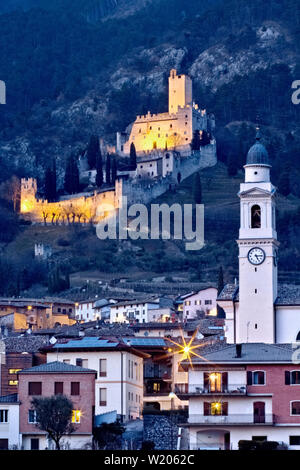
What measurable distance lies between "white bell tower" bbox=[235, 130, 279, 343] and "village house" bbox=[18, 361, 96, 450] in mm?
17651

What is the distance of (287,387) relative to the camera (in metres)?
76.4

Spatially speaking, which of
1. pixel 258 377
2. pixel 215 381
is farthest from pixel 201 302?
pixel 258 377

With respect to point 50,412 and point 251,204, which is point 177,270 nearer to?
point 251,204

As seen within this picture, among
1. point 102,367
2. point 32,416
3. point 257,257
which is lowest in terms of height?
point 32,416

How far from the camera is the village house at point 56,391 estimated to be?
75.9m

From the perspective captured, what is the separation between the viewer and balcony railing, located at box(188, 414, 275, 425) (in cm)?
7488

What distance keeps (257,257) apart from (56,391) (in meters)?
22.2

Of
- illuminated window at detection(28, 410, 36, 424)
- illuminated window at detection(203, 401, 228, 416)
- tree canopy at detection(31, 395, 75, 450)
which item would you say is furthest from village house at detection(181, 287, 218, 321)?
tree canopy at detection(31, 395, 75, 450)

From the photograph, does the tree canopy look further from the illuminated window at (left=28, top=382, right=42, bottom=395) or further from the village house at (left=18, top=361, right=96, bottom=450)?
the illuminated window at (left=28, top=382, right=42, bottom=395)

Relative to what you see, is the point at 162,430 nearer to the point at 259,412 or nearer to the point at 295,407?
the point at 259,412

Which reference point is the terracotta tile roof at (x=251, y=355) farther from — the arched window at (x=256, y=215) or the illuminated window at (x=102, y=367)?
the arched window at (x=256, y=215)

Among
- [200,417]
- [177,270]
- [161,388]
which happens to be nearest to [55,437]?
[200,417]

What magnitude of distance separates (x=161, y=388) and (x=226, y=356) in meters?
19.0

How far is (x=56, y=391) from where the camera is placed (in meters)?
78.8
